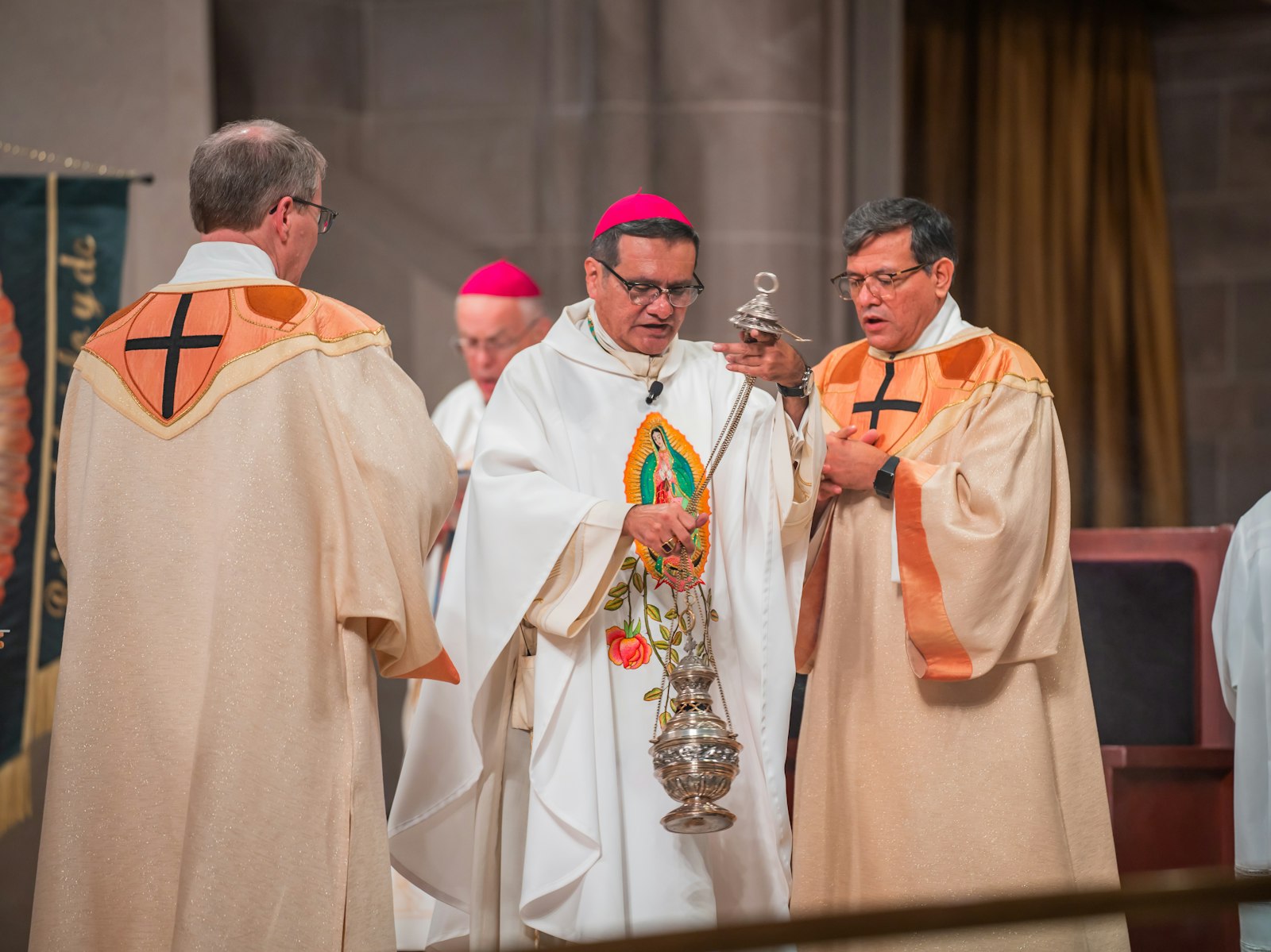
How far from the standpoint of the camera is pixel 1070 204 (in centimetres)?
807

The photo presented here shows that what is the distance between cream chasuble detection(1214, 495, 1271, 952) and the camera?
4160mm

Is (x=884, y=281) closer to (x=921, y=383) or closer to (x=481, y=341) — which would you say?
(x=921, y=383)

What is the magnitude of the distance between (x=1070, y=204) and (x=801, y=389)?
4.89 metres

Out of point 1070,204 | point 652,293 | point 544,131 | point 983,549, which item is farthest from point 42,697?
point 1070,204

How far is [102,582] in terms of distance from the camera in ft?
10.8

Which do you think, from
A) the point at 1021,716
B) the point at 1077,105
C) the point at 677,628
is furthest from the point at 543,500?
the point at 1077,105

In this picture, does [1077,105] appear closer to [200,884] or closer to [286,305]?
[286,305]

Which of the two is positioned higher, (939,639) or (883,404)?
(883,404)

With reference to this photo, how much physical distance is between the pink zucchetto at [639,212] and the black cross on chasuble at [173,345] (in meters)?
1.11

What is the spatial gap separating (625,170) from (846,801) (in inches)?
164

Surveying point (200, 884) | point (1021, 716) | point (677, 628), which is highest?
point (677, 628)

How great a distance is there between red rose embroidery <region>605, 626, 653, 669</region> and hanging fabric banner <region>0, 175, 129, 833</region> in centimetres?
246

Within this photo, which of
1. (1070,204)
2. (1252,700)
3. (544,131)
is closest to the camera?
(1252,700)

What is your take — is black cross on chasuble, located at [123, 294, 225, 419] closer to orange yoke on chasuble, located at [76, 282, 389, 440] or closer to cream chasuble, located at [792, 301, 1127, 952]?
orange yoke on chasuble, located at [76, 282, 389, 440]
